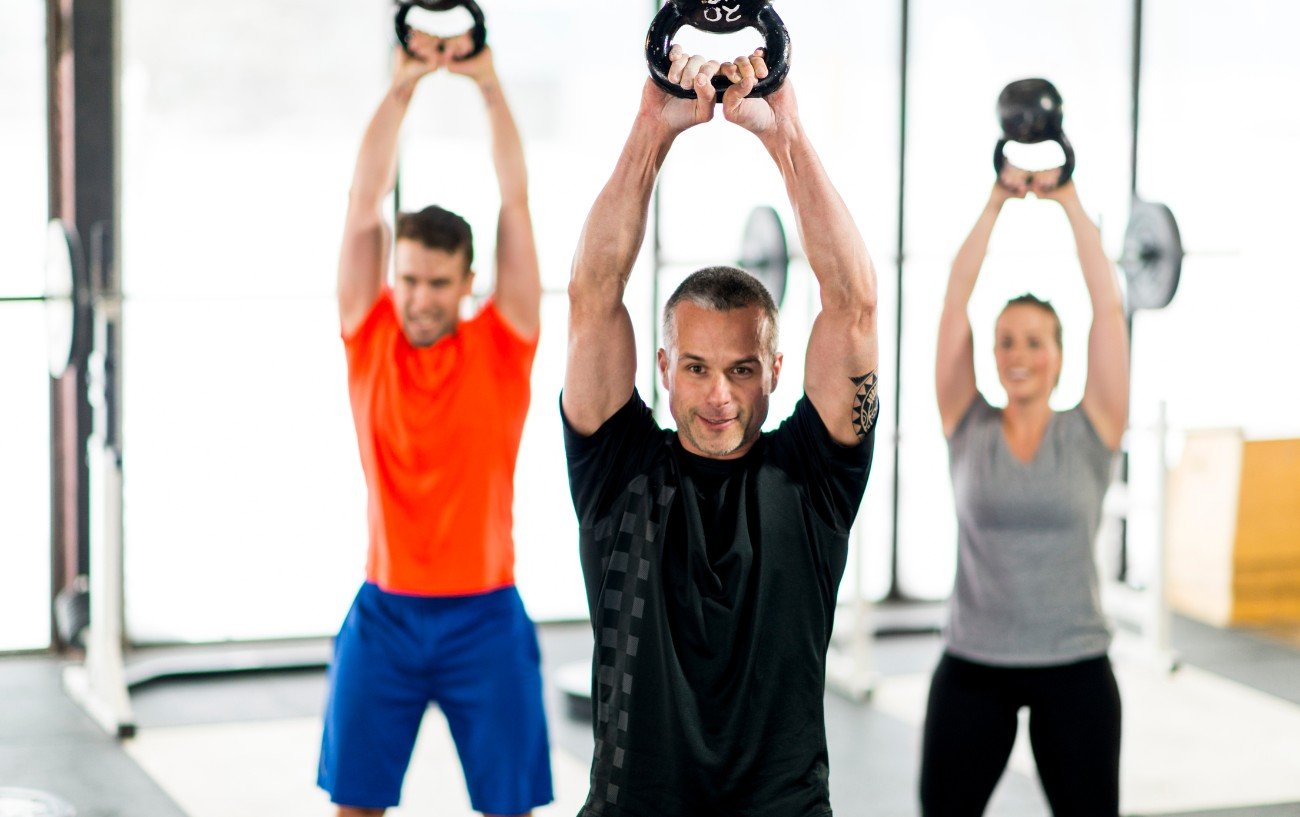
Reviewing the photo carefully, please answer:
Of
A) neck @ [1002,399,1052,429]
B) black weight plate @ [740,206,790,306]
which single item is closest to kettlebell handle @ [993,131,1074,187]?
neck @ [1002,399,1052,429]

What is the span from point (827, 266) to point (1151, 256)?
2.87m

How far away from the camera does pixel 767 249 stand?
438 centimetres

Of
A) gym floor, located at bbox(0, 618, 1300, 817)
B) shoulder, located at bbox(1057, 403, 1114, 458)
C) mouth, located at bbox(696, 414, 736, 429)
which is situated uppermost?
mouth, located at bbox(696, 414, 736, 429)

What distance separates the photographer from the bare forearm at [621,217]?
1.73 m

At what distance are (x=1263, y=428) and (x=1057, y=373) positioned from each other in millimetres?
3559

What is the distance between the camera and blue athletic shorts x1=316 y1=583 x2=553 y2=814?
2604 mm

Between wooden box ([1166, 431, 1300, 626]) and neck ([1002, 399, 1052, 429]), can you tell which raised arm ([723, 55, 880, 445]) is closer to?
neck ([1002, 399, 1052, 429])

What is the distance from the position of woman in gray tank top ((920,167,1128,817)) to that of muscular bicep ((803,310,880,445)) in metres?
1.00

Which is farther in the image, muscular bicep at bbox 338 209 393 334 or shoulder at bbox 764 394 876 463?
muscular bicep at bbox 338 209 393 334

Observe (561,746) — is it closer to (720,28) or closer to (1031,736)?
(1031,736)

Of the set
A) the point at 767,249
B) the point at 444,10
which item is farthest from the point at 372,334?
the point at 767,249

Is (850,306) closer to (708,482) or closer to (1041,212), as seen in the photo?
(708,482)

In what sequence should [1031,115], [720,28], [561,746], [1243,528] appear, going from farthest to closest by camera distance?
1. [1243,528]
2. [561,746]
3. [1031,115]
4. [720,28]

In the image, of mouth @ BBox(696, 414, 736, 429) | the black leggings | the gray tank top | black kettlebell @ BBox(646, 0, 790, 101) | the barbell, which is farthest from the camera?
the barbell
